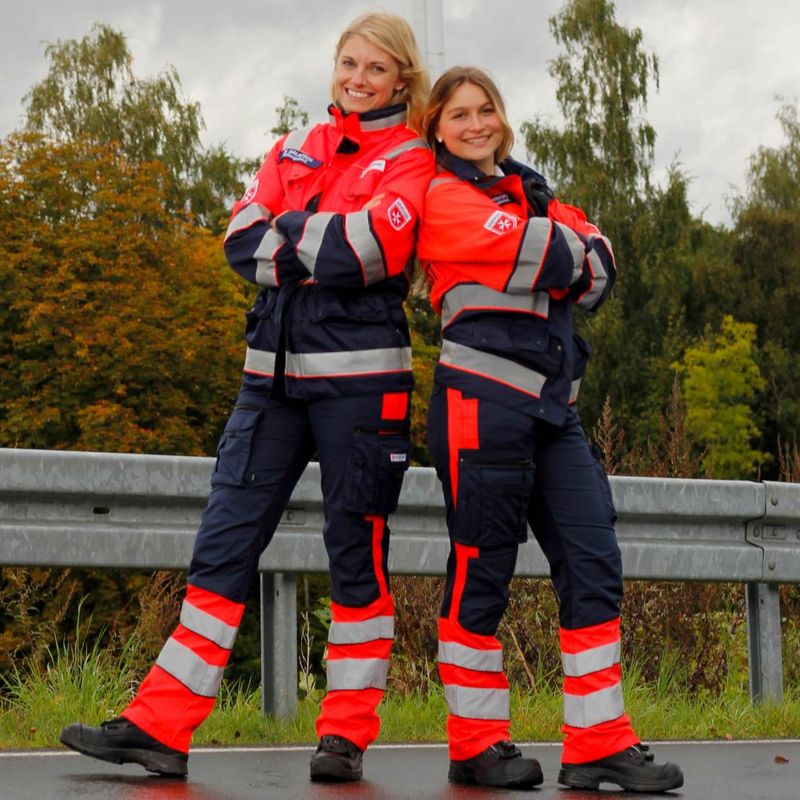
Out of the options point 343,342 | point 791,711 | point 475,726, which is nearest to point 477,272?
point 343,342

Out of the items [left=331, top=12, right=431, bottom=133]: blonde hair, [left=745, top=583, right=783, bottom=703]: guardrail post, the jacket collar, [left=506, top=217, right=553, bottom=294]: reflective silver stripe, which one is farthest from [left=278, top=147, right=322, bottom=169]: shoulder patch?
[left=745, top=583, right=783, bottom=703]: guardrail post

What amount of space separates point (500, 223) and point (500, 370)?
0.37 meters

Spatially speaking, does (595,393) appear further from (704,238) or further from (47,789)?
(47,789)

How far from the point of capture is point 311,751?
4.96 metres

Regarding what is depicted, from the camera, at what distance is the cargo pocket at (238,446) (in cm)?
443

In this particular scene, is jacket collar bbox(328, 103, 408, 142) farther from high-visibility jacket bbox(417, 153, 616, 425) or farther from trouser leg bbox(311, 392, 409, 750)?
trouser leg bbox(311, 392, 409, 750)

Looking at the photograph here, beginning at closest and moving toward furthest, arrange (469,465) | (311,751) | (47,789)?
(47,789) → (469,465) → (311,751)

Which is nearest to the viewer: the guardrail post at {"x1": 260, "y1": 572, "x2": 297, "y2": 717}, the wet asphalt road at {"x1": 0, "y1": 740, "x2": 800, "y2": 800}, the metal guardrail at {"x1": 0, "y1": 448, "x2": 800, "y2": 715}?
the wet asphalt road at {"x1": 0, "y1": 740, "x2": 800, "y2": 800}

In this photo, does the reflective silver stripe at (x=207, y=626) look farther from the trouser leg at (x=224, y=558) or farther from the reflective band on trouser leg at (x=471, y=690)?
the reflective band on trouser leg at (x=471, y=690)

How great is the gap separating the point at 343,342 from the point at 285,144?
23.5 inches

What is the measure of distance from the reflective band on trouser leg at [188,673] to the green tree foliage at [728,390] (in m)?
41.9

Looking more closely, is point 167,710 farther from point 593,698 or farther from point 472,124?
point 472,124

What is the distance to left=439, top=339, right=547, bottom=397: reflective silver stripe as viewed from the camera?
14.0ft

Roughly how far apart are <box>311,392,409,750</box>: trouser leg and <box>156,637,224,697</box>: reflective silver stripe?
32 centimetres
